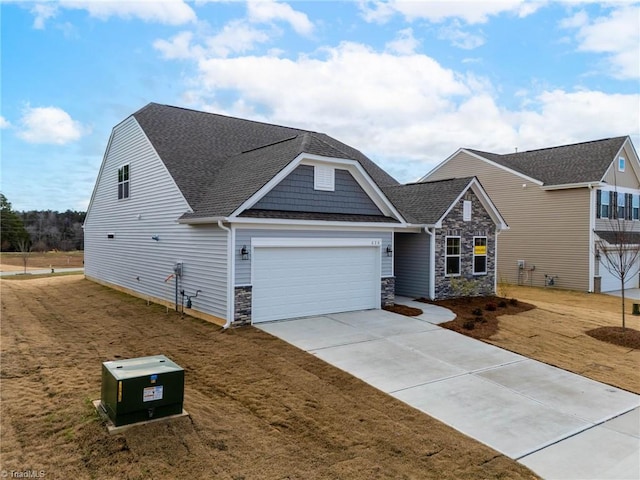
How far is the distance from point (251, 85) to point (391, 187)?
8.06 m

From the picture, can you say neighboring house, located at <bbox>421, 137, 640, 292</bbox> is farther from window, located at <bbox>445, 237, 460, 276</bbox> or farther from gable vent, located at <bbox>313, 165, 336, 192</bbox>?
gable vent, located at <bbox>313, 165, 336, 192</bbox>

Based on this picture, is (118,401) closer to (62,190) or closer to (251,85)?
(251,85)

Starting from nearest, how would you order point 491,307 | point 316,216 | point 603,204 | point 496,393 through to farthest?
point 496,393 → point 316,216 → point 491,307 → point 603,204

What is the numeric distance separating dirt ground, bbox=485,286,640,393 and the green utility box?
25.4 ft

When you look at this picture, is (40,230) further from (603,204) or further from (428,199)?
(603,204)

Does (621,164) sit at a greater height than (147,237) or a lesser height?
greater

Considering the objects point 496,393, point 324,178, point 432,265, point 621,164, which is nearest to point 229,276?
point 324,178

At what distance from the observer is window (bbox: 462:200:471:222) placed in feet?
54.7

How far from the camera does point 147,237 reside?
608 inches

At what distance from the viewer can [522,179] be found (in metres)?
23.5

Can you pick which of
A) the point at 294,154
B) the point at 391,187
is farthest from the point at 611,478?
the point at 391,187

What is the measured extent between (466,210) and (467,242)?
1.27 m

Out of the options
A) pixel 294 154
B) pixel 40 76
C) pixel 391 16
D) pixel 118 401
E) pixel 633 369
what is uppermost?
pixel 391 16

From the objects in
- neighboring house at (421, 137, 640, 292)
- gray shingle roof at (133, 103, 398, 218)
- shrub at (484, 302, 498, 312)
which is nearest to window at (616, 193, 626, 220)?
neighboring house at (421, 137, 640, 292)
